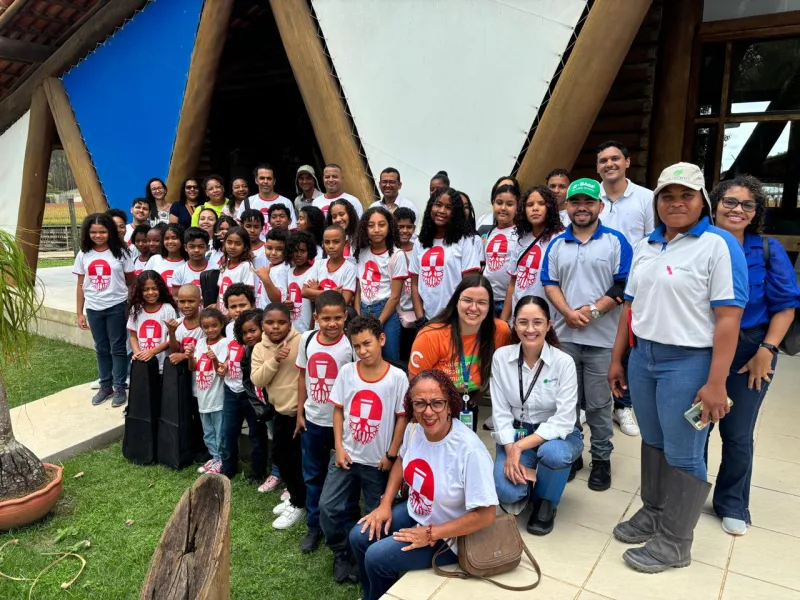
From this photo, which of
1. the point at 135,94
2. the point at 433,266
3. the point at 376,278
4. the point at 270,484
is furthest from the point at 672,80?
the point at 135,94

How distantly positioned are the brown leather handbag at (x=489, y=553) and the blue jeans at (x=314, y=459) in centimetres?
104

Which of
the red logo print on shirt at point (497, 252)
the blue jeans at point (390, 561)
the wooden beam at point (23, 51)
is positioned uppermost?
the wooden beam at point (23, 51)

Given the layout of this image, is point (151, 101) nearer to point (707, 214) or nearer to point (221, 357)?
point (221, 357)

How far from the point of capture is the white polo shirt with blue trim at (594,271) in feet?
9.79

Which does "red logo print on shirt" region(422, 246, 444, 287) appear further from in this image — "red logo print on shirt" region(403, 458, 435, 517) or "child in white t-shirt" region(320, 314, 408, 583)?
"red logo print on shirt" region(403, 458, 435, 517)

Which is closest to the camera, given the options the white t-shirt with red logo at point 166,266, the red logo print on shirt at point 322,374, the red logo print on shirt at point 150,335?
the red logo print on shirt at point 322,374

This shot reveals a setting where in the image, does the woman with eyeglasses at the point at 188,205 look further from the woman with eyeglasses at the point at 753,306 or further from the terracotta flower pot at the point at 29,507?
the woman with eyeglasses at the point at 753,306

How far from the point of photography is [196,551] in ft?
6.32

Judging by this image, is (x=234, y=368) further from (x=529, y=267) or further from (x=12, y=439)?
(x=529, y=267)

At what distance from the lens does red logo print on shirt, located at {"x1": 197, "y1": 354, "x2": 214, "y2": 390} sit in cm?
394

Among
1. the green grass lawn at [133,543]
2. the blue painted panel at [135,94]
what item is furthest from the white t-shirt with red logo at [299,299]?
the blue painted panel at [135,94]

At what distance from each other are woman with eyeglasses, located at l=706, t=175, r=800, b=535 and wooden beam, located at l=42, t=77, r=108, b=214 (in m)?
8.17

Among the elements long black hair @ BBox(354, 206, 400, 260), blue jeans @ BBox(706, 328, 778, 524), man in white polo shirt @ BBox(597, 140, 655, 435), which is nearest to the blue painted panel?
long black hair @ BBox(354, 206, 400, 260)

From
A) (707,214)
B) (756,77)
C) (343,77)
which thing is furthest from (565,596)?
(756,77)
